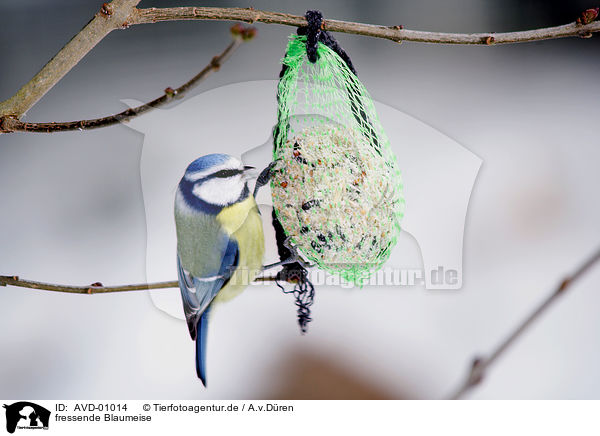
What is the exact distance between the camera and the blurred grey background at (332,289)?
1.78m

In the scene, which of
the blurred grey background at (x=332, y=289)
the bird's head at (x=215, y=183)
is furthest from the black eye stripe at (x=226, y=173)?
the blurred grey background at (x=332, y=289)

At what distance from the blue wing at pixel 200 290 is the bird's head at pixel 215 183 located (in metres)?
0.09

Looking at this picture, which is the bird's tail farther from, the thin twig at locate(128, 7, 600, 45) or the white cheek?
the thin twig at locate(128, 7, 600, 45)

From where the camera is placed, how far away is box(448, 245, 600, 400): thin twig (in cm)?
50

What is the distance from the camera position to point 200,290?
1023mm

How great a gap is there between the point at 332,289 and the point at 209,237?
773mm

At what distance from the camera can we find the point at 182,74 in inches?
84.4
